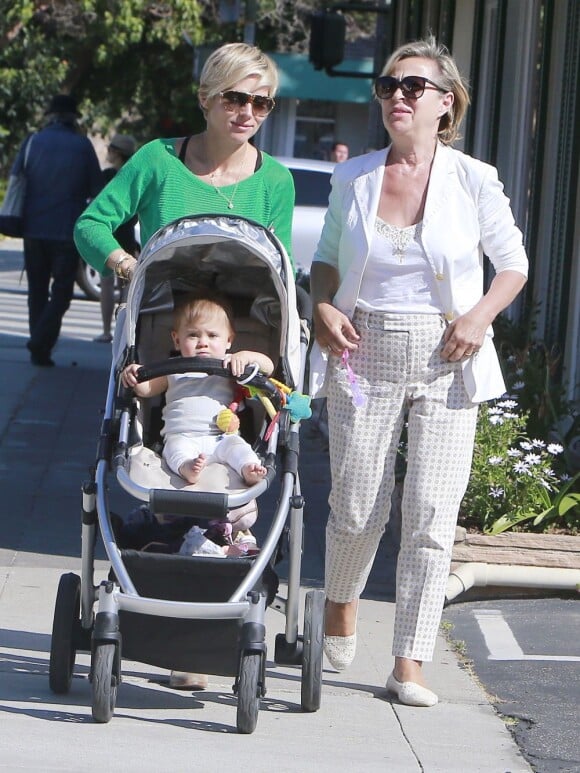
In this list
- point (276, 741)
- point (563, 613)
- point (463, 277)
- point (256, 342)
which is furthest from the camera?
point (563, 613)

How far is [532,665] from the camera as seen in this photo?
223 inches

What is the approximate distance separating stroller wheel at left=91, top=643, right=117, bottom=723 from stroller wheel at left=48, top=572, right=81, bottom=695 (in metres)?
0.33

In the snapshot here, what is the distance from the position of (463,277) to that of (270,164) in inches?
32.8

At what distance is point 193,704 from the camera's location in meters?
4.95

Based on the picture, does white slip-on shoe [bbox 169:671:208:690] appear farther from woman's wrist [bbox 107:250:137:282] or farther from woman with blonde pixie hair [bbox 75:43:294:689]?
woman's wrist [bbox 107:250:137:282]

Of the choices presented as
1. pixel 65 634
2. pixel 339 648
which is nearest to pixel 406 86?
pixel 339 648

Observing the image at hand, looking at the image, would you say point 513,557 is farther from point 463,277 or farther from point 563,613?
point 463,277

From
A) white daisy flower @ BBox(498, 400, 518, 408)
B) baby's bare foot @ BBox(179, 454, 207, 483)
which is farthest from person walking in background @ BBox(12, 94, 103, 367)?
baby's bare foot @ BBox(179, 454, 207, 483)

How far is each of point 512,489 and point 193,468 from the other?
247 centimetres

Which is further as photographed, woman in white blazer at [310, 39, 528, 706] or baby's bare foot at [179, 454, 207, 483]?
woman in white blazer at [310, 39, 528, 706]

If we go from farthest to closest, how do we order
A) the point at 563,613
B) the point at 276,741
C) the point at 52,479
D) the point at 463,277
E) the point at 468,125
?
the point at 468,125 → the point at 52,479 → the point at 563,613 → the point at 463,277 → the point at 276,741

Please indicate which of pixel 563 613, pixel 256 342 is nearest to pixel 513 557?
pixel 563 613

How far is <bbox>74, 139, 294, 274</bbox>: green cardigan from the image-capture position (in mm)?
5105

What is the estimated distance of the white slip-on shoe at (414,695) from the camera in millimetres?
4984
